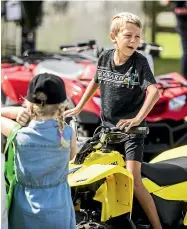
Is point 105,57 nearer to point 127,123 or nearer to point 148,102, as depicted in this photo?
point 148,102

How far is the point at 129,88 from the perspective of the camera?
13.1ft

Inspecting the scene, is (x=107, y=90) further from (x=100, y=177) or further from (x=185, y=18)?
(x=185, y=18)

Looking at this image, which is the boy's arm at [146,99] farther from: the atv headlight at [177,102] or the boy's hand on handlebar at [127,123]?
the atv headlight at [177,102]

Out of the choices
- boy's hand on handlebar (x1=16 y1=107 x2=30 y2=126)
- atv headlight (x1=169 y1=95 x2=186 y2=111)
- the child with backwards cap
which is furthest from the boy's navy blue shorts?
atv headlight (x1=169 y1=95 x2=186 y2=111)

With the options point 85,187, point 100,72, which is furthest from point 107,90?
point 85,187

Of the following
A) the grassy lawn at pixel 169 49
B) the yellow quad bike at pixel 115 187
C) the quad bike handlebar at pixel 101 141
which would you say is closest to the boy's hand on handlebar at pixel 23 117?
the yellow quad bike at pixel 115 187

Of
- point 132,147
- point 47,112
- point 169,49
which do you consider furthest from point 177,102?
point 169,49

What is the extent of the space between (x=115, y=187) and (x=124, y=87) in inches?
25.6

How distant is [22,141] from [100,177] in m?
0.53

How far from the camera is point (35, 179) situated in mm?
3129

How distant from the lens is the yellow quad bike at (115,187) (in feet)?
11.8

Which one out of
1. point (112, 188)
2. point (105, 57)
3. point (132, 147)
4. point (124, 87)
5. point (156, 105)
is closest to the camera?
point (112, 188)

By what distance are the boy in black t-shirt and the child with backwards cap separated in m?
0.76

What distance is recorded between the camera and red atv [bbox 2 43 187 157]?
5.99 m
